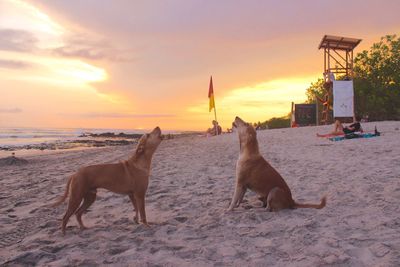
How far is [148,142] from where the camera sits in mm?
5316

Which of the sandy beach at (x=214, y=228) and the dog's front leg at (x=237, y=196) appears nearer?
the sandy beach at (x=214, y=228)

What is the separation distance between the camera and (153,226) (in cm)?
495

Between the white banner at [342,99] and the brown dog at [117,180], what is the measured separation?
25.2 m

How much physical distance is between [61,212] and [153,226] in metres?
1.98

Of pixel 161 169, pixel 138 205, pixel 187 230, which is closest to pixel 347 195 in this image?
pixel 187 230

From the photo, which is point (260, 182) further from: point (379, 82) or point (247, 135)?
point (379, 82)

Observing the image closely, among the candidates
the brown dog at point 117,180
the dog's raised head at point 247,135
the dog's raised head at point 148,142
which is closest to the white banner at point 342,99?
the dog's raised head at point 247,135

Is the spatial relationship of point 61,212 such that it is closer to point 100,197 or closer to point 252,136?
point 100,197

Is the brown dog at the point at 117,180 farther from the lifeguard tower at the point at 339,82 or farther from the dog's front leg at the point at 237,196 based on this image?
the lifeguard tower at the point at 339,82

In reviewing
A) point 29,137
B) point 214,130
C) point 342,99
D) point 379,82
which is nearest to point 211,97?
point 214,130

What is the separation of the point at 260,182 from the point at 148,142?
1930mm

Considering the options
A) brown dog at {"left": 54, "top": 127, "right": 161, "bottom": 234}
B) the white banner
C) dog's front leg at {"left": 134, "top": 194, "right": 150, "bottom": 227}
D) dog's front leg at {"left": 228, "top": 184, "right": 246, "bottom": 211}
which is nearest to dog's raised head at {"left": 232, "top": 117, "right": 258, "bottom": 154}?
dog's front leg at {"left": 228, "top": 184, "right": 246, "bottom": 211}

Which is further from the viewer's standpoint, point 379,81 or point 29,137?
point 29,137

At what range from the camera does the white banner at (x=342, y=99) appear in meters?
27.6
